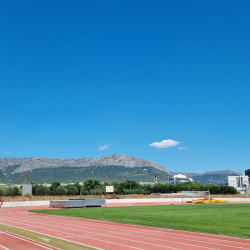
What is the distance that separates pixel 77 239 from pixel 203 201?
50.8 meters

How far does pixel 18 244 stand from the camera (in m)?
14.4

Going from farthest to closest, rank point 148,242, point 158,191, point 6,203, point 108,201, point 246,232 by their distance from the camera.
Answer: point 158,191 < point 108,201 < point 6,203 < point 246,232 < point 148,242

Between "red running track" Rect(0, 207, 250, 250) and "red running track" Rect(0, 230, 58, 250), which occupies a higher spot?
"red running track" Rect(0, 230, 58, 250)

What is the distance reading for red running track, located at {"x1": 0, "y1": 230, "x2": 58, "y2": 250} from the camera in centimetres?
1345

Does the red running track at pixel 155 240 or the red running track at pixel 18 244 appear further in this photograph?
the red running track at pixel 155 240

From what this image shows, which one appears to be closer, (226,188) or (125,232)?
(125,232)

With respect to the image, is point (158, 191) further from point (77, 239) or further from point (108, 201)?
point (77, 239)

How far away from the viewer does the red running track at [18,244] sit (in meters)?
13.5

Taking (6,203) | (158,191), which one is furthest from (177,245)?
(158,191)

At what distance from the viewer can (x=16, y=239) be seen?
15875 mm

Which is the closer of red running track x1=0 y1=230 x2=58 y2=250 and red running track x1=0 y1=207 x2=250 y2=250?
red running track x1=0 y1=230 x2=58 y2=250

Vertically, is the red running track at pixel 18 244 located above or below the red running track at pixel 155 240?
above

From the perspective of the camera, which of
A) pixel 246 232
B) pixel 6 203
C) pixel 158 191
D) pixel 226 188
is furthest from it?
pixel 158 191

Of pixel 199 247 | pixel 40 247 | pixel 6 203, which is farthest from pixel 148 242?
pixel 6 203
